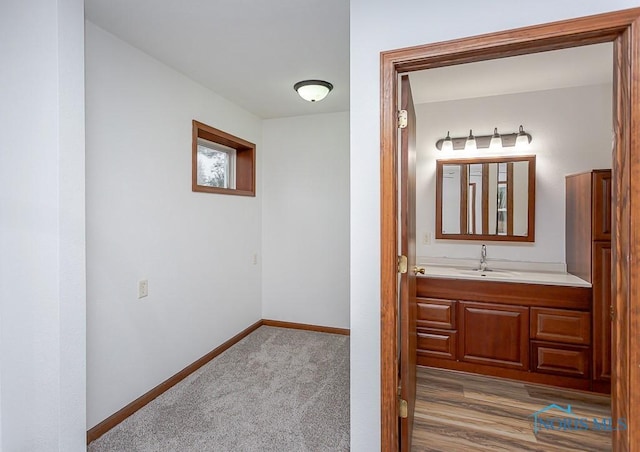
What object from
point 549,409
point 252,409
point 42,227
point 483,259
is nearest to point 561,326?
point 549,409

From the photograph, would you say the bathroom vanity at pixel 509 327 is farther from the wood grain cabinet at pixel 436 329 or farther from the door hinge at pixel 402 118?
the door hinge at pixel 402 118

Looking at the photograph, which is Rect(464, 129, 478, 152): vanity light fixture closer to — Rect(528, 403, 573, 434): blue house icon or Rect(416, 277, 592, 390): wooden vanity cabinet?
Rect(416, 277, 592, 390): wooden vanity cabinet

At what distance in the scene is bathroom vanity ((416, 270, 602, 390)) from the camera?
248 cm

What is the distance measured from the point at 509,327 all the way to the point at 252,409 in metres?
2.06

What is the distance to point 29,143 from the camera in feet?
5.10

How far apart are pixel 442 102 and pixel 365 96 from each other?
2166 mm

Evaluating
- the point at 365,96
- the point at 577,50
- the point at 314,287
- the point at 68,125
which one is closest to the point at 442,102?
the point at 577,50

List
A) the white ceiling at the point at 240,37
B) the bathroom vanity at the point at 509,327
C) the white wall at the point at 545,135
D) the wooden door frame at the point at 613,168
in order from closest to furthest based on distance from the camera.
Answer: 1. the wooden door frame at the point at 613,168
2. the white ceiling at the point at 240,37
3. the bathroom vanity at the point at 509,327
4. the white wall at the point at 545,135

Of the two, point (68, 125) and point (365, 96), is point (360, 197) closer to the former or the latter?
point (365, 96)

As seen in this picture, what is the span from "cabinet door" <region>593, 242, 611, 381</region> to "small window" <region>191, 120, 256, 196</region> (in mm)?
3169

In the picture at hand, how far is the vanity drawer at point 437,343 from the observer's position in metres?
2.81

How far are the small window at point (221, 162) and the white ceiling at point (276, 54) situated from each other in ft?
1.37

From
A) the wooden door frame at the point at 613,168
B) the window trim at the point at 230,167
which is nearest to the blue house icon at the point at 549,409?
the wooden door frame at the point at 613,168

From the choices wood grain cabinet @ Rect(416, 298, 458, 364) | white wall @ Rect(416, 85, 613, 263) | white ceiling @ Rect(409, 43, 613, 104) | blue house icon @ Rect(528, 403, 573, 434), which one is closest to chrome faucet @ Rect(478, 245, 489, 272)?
white wall @ Rect(416, 85, 613, 263)
